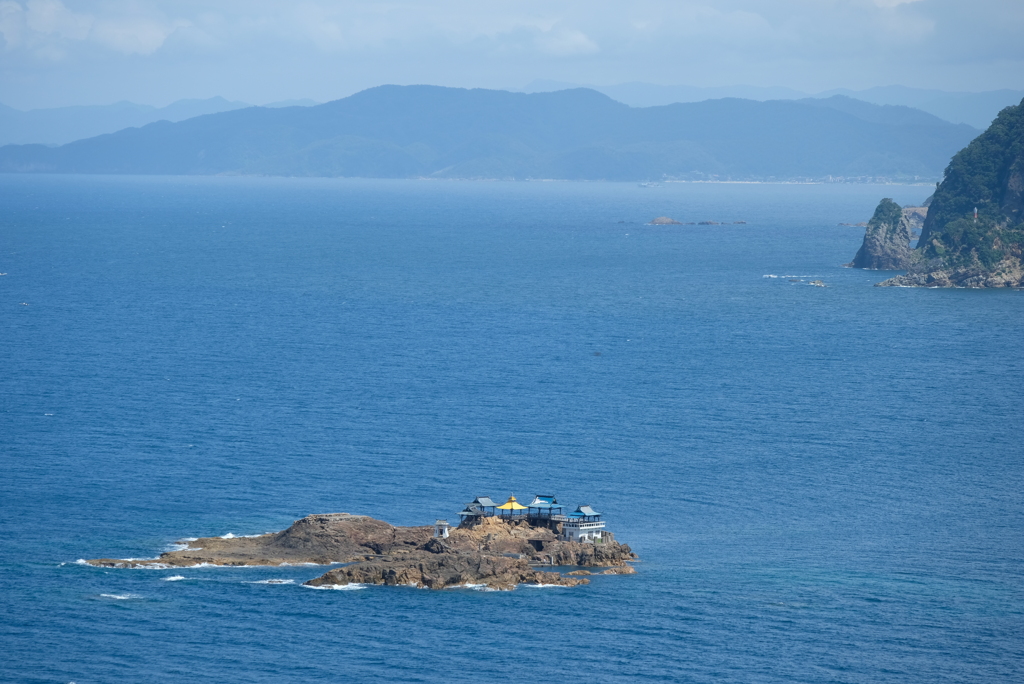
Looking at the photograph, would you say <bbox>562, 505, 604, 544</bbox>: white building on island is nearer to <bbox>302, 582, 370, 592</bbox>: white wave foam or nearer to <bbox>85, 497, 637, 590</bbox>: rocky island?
<bbox>85, 497, 637, 590</bbox>: rocky island

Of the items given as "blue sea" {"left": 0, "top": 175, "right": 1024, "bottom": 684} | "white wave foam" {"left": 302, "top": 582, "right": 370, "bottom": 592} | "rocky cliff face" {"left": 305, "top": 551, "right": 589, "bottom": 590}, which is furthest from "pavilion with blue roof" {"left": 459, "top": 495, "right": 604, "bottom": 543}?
"white wave foam" {"left": 302, "top": 582, "right": 370, "bottom": 592}

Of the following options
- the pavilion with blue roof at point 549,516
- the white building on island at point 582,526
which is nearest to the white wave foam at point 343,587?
the pavilion with blue roof at point 549,516

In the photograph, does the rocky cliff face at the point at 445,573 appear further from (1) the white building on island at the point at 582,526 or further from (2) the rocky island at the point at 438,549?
(1) the white building on island at the point at 582,526

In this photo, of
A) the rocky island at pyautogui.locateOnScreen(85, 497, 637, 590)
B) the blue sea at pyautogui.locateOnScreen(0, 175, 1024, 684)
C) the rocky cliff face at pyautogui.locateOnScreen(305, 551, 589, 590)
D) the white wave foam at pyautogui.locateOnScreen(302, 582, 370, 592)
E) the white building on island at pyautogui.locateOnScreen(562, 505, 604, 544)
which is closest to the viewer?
the blue sea at pyautogui.locateOnScreen(0, 175, 1024, 684)

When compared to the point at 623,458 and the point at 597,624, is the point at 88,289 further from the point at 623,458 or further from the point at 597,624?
the point at 597,624

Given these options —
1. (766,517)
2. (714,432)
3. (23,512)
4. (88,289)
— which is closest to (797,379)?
(714,432)

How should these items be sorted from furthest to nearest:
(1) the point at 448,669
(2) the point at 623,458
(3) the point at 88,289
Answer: (3) the point at 88,289
(2) the point at 623,458
(1) the point at 448,669
